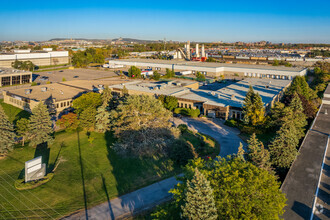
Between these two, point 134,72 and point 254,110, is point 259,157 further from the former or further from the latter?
point 134,72

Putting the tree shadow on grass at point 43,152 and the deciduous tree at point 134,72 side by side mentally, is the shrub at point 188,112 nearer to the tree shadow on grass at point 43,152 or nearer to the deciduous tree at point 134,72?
the tree shadow on grass at point 43,152

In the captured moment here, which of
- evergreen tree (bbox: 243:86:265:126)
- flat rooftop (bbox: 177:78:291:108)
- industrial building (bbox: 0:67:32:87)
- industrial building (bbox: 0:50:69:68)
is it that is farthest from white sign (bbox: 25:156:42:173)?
industrial building (bbox: 0:50:69:68)

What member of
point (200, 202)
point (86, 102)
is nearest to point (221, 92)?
point (86, 102)

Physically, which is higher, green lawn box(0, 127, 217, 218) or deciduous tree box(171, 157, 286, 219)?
deciduous tree box(171, 157, 286, 219)

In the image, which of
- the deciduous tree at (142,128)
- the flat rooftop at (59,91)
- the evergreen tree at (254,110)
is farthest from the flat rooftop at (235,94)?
the flat rooftop at (59,91)

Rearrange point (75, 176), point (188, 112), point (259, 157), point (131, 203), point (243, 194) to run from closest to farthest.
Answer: point (243, 194), point (131, 203), point (259, 157), point (75, 176), point (188, 112)

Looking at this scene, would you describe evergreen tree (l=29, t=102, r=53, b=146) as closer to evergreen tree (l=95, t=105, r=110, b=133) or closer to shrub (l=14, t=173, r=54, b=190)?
evergreen tree (l=95, t=105, r=110, b=133)

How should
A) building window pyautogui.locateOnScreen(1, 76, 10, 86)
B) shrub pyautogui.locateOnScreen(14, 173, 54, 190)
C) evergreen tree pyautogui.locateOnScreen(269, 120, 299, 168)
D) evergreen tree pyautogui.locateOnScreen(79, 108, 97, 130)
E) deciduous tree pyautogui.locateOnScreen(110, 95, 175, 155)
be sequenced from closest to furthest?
shrub pyautogui.locateOnScreen(14, 173, 54, 190), evergreen tree pyautogui.locateOnScreen(269, 120, 299, 168), deciduous tree pyautogui.locateOnScreen(110, 95, 175, 155), evergreen tree pyautogui.locateOnScreen(79, 108, 97, 130), building window pyautogui.locateOnScreen(1, 76, 10, 86)
